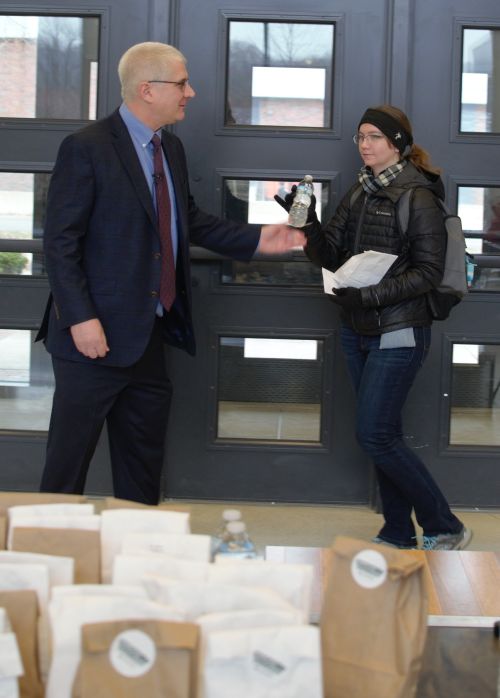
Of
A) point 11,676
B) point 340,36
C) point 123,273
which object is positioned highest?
point 340,36

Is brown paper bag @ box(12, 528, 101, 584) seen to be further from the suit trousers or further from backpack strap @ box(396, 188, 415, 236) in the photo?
backpack strap @ box(396, 188, 415, 236)

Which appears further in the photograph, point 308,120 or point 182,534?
point 308,120

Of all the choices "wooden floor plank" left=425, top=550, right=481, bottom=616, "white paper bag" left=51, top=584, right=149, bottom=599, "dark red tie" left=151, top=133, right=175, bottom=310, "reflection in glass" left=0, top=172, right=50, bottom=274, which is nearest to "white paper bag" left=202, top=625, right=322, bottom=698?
"white paper bag" left=51, top=584, right=149, bottom=599

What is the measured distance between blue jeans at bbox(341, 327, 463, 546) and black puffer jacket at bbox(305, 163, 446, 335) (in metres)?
0.09

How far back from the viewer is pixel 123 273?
11.1 feet

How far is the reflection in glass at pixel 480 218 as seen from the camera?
14.5ft

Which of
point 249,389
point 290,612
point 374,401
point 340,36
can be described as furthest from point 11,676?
point 340,36

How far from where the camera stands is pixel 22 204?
14.6 feet

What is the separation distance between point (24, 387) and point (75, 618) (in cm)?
331

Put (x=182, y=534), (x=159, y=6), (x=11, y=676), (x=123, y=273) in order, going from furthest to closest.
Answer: (x=159, y=6) < (x=123, y=273) < (x=182, y=534) < (x=11, y=676)

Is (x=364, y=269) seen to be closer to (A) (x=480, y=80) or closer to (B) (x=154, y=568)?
(A) (x=480, y=80)

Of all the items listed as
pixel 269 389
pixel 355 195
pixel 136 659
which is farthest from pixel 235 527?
pixel 269 389

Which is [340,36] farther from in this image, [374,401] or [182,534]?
[182,534]

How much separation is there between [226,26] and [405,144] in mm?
1062
